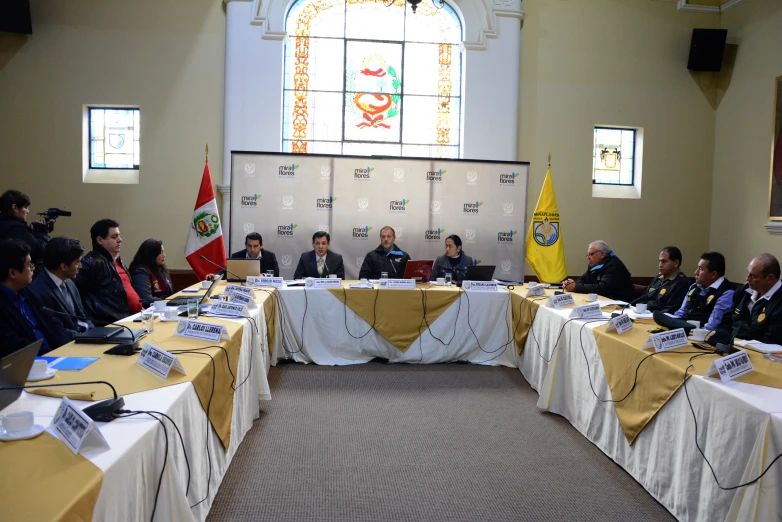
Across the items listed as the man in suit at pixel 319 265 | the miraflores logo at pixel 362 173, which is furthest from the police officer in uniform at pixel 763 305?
the miraflores logo at pixel 362 173

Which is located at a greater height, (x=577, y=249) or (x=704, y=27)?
(x=704, y=27)

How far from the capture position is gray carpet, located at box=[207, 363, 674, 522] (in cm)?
231

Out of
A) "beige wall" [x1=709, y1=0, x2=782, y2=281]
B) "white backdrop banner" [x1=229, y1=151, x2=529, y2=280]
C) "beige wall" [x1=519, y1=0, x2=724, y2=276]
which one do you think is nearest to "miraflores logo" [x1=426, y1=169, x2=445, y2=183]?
"white backdrop banner" [x1=229, y1=151, x2=529, y2=280]

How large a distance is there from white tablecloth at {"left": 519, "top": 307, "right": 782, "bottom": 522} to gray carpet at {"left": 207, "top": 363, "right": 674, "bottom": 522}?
0.11 metres

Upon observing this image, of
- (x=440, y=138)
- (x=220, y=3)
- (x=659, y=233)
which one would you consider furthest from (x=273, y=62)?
(x=659, y=233)

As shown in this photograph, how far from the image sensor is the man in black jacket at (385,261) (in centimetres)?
538

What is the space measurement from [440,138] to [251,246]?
2809 millimetres

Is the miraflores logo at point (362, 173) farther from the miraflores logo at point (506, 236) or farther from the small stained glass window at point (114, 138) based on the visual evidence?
the small stained glass window at point (114, 138)

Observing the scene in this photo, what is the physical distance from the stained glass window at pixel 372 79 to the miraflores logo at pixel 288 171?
2.60ft

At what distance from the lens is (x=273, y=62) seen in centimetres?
646

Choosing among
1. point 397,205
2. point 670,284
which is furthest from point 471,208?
point 670,284

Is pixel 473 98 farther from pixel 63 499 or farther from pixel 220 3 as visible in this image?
pixel 63 499

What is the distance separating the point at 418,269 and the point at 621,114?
12.2ft

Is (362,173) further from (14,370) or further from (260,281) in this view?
(14,370)
